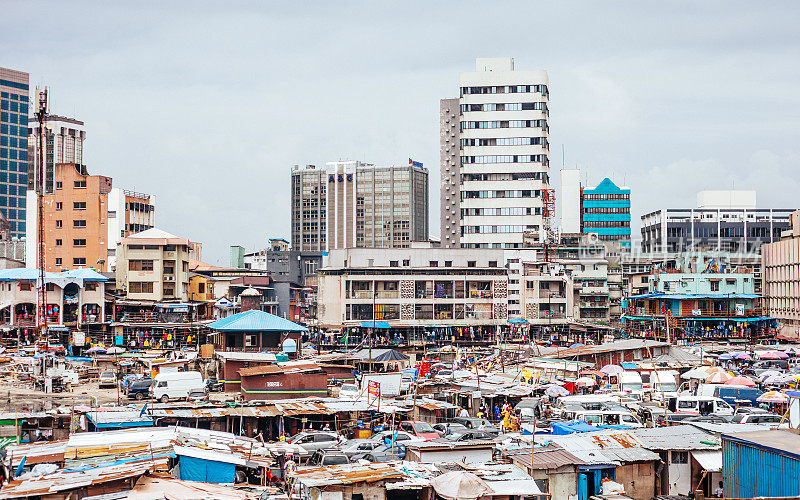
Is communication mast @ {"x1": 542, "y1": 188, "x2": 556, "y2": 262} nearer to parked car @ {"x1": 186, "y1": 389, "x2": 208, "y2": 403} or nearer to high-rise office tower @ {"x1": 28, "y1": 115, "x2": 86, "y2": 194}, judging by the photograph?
high-rise office tower @ {"x1": 28, "y1": 115, "x2": 86, "y2": 194}

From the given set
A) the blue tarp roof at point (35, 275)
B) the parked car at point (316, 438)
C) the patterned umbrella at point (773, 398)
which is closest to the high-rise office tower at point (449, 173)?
the blue tarp roof at point (35, 275)

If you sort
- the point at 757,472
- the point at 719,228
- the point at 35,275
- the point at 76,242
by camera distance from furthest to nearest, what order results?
the point at 719,228 < the point at 76,242 < the point at 35,275 < the point at 757,472

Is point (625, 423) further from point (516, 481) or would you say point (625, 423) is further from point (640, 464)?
point (516, 481)

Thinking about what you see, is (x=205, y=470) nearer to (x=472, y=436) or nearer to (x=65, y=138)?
(x=472, y=436)

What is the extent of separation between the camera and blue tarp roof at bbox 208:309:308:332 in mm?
52750

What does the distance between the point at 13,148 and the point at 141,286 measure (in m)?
87.0

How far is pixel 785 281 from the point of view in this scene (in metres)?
87.2

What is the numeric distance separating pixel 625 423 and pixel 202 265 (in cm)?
8907

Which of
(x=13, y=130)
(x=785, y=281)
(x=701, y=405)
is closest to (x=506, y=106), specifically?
(x=785, y=281)

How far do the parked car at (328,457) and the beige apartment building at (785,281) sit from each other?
213ft

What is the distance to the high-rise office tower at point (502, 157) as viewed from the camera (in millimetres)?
109438

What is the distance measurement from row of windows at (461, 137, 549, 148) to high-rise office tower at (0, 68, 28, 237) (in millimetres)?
84678

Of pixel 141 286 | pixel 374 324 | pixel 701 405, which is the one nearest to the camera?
pixel 701 405

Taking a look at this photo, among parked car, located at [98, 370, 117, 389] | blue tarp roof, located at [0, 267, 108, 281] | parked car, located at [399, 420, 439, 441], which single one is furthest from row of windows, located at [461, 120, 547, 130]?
parked car, located at [399, 420, 439, 441]
